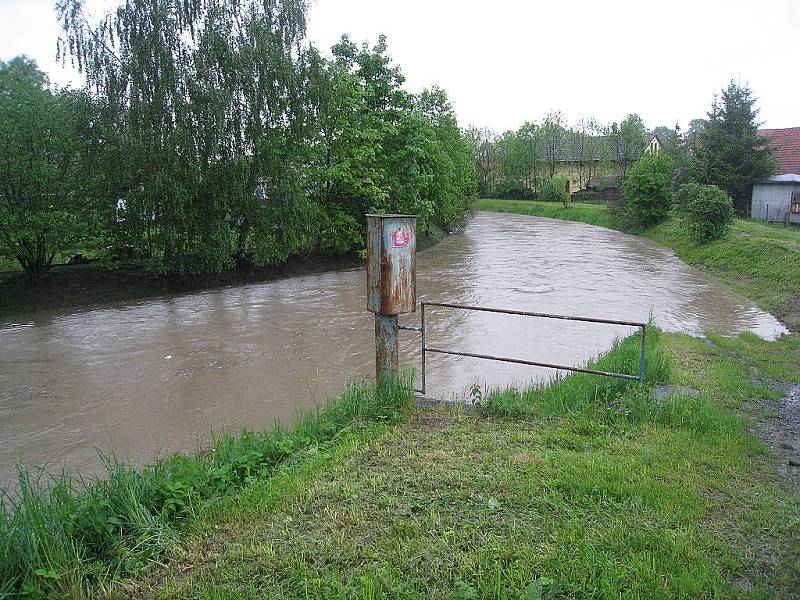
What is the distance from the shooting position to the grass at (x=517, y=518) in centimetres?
302

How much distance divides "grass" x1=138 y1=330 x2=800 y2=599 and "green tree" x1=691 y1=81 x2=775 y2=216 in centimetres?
2750

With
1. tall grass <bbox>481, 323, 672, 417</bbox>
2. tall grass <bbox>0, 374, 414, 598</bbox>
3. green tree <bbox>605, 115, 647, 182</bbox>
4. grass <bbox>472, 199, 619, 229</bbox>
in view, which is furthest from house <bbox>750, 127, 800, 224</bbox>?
green tree <bbox>605, 115, 647, 182</bbox>

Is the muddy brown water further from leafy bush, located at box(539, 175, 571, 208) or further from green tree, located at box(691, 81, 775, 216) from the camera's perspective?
leafy bush, located at box(539, 175, 571, 208)

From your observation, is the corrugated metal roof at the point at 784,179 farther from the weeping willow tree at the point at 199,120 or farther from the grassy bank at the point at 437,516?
the grassy bank at the point at 437,516

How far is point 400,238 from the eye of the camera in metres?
5.68

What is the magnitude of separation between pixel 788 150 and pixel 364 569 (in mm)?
37969

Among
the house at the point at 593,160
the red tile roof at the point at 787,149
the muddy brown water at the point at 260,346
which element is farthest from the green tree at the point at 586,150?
the muddy brown water at the point at 260,346

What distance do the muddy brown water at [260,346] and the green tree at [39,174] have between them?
230 centimetres

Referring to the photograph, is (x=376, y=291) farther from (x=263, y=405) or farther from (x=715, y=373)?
(x=715, y=373)

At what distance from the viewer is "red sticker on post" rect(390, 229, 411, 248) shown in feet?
18.5

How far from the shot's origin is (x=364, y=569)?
3162mm

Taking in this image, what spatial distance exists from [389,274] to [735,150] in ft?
94.1

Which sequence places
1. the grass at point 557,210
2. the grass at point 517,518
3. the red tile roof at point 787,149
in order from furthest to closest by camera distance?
the grass at point 557,210 → the red tile roof at point 787,149 → the grass at point 517,518

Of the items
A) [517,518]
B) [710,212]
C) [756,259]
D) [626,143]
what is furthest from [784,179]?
[626,143]
